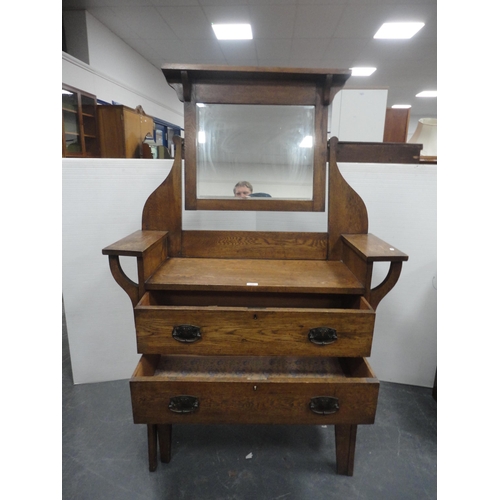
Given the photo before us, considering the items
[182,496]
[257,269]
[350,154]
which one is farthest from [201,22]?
[182,496]

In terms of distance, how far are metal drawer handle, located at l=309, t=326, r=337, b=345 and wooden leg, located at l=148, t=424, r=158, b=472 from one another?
2.08 feet

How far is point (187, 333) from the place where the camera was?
977 millimetres

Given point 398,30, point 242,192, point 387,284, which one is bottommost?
point 387,284

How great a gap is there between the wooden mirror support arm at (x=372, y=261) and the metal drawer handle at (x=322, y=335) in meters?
0.17

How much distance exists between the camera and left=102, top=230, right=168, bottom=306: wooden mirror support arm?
989 millimetres

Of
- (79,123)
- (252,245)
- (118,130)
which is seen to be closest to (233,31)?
(118,130)

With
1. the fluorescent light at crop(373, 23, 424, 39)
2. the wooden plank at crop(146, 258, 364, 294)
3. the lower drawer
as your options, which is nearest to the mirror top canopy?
the wooden plank at crop(146, 258, 364, 294)

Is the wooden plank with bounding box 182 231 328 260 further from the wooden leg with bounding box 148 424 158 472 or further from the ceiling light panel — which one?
the ceiling light panel

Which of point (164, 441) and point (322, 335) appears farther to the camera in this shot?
point (164, 441)

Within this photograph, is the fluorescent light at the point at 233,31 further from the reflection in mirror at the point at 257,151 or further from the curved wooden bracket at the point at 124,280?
the curved wooden bracket at the point at 124,280

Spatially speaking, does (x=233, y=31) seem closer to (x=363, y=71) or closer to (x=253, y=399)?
(x=363, y=71)

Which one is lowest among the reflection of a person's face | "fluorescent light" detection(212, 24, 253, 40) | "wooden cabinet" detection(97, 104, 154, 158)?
the reflection of a person's face

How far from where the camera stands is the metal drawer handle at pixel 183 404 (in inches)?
38.3

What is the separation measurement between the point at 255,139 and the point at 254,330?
2.46ft
